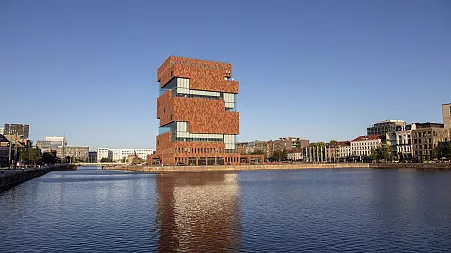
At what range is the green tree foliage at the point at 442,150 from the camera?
567 ft

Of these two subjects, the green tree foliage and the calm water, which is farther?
the green tree foliage

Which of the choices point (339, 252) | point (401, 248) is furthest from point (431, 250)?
point (339, 252)

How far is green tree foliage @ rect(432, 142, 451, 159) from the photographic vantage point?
173 metres

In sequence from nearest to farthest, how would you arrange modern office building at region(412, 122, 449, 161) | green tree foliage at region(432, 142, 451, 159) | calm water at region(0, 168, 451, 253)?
calm water at region(0, 168, 451, 253), green tree foliage at region(432, 142, 451, 159), modern office building at region(412, 122, 449, 161)

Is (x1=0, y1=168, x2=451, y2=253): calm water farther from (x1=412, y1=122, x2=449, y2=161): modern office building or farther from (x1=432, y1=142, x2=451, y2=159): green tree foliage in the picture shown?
(x1=412, y1=122, x2=449, y2=161): modern office building

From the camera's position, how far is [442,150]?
176125 millimetres

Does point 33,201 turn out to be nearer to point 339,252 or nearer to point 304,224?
point 304,224

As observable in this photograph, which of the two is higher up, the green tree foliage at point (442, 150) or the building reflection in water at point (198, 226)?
the green tree foliage at point (442, 150)

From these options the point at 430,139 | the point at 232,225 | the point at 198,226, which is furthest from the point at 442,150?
the point at 198,226

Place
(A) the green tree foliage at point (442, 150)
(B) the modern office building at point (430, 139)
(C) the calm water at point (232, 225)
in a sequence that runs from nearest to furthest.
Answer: (C) the calm water at point (232, 225) → (A) the green tree foliage at point (442, 150) → (B) the modern office building at point (430, 139)

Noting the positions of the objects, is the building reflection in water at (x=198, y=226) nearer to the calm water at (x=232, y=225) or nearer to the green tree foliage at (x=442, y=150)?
the calm water at (x=232, y=225)

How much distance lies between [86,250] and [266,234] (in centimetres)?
1250

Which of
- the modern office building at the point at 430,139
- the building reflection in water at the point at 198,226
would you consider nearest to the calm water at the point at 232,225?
the building reflection in water at the point at 198,226

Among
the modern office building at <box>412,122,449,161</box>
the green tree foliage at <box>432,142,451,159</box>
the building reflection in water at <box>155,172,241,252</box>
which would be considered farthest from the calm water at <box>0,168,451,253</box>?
the modern office building at <box>412,122,449,161</box>
